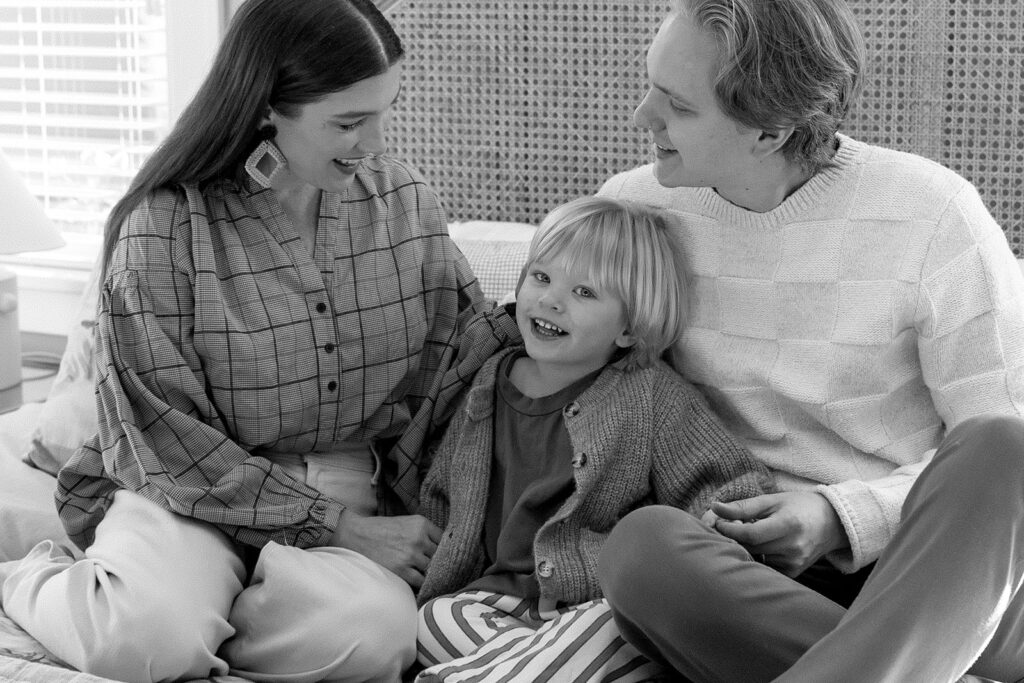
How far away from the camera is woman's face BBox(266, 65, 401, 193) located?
1571 millimetres

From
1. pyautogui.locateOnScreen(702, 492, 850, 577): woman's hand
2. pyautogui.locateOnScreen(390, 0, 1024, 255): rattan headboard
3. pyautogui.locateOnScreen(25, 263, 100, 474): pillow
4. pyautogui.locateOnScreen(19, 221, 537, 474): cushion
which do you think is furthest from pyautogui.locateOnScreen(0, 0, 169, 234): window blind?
pyautogui.locateOnScreen(702, 492, 850, 577): woman's hand

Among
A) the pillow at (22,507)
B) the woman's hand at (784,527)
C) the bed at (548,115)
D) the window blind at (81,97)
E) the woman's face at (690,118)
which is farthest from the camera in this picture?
the window blind at (81,97)

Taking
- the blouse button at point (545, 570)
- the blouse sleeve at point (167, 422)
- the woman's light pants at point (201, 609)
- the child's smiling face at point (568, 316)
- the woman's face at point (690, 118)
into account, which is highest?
the woman's face at point (690, 118)

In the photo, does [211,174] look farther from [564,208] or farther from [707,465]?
[707,465]

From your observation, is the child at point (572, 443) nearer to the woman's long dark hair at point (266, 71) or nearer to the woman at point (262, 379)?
the woman at point (262, 379)

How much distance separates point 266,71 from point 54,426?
64 centimetres

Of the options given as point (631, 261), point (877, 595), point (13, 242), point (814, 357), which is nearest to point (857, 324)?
point (814, 357)

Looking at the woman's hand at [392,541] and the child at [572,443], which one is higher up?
the child at [572,443]

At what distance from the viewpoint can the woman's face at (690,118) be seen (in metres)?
1.47

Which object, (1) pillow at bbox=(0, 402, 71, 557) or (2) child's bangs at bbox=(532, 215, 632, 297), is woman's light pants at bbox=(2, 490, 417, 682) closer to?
(1) pillow at bbox=(0, 402, 71, 557)

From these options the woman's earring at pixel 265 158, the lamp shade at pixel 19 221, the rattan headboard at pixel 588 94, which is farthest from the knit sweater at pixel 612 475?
the lamp shade at pixel 19 221

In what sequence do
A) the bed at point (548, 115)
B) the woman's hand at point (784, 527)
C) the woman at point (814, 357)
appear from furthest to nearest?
the bed at point (548, 115) < the woman's hand at point (784, 527) < the woman at point (814, 357)

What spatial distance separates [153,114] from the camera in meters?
2.74

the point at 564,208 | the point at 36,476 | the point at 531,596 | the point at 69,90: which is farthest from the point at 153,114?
the point at 531,596
